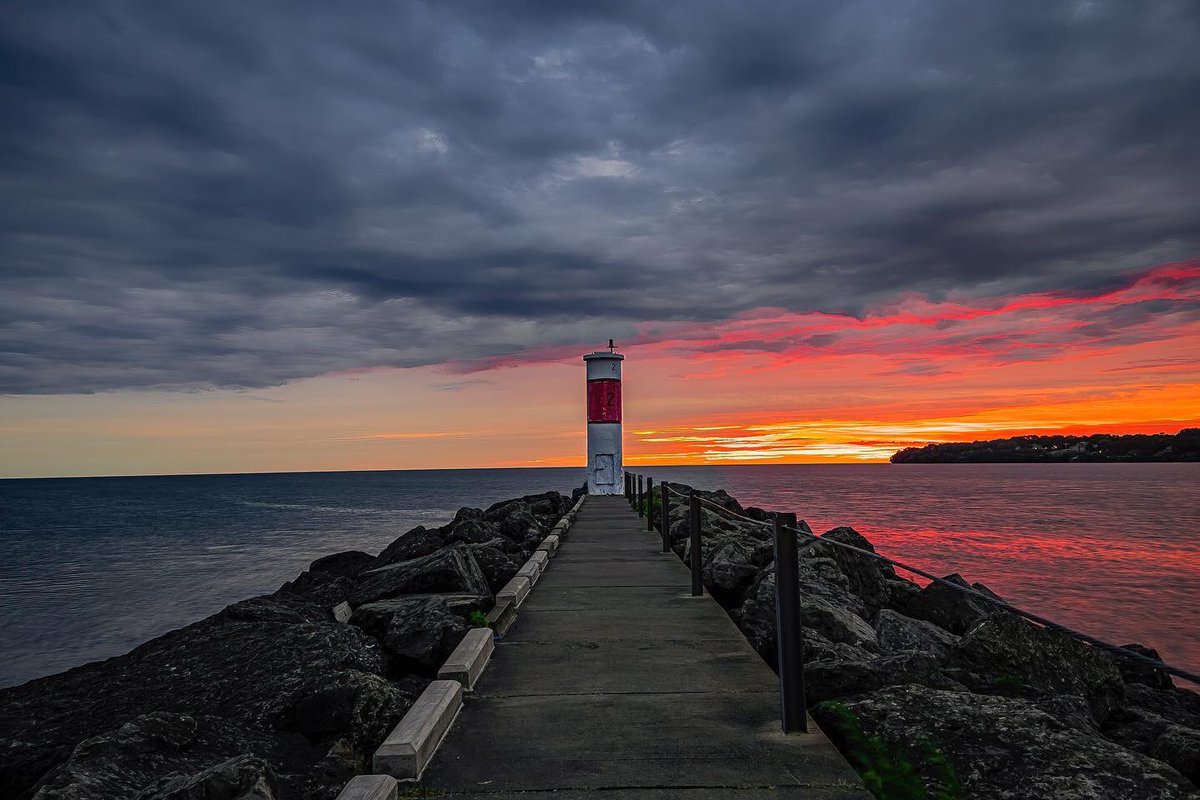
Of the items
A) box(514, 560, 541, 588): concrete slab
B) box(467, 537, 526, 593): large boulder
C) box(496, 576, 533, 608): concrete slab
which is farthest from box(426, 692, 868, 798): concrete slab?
box(467, 537, 526, 593): large boulder

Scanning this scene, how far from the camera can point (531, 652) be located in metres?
5.94

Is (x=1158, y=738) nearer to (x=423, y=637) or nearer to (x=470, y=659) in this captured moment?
(x=470, y=659)

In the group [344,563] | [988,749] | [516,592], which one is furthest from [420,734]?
[344,563]

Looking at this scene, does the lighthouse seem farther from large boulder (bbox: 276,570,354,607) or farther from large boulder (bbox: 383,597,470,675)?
large boulder (bbox: 383,597,470,675)

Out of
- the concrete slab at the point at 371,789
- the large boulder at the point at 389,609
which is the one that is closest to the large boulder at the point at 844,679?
the concrete slab at the point at 371,789

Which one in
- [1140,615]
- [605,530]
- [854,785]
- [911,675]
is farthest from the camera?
[1140,615]

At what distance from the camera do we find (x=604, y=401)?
2347 cm

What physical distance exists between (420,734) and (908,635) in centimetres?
602

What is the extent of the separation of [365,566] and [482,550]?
681 centimetres

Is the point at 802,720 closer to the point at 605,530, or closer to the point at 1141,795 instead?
the point at 1141,795

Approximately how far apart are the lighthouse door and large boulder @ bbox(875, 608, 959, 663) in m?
15.8

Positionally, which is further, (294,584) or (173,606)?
(173,606)

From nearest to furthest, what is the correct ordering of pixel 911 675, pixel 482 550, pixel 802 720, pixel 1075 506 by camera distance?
1. pixel 802 720
2. pixel 911 675
3. pixel 482 550
4. pixel 1075 506

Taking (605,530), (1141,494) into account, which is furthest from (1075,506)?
(605,530)
